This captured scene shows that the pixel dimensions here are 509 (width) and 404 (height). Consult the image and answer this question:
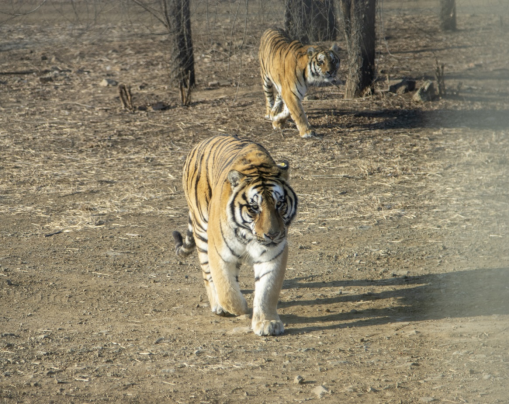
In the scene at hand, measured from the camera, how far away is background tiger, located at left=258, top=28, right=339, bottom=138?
30.5ft

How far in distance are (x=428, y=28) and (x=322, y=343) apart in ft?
50.8

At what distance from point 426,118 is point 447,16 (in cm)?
832

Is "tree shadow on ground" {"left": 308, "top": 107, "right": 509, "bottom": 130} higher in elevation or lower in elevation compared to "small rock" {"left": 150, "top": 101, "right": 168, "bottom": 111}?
lower

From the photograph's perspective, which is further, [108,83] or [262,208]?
[108,83]

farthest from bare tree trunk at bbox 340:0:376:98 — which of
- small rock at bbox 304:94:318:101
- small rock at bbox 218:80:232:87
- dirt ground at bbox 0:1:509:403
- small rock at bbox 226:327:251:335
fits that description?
small rock at bbox 226:327:251:335

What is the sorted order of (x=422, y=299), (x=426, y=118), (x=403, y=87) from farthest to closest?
1. (x=403, y=87)
2. (x=426, y=118)
3. (x=422, y=299)

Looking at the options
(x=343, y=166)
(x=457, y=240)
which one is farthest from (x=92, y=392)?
(x=343, y=166)

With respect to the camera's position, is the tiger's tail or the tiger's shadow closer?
the tiger's tail

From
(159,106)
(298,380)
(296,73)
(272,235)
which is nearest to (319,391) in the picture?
(298,380)

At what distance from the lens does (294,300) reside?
4.77 meters

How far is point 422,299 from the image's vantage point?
4.59m

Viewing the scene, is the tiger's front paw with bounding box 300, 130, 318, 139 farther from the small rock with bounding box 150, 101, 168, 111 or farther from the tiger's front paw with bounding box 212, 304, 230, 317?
the tiger's front paw with bounding box 212, 304, 230, 317

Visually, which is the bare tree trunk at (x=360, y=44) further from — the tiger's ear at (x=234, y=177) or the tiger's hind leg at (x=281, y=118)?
the tiger's ear at (x=234, y=177)

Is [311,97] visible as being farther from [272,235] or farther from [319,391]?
[319,391]
